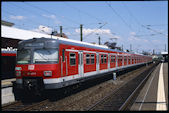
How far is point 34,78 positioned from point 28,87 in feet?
1.66

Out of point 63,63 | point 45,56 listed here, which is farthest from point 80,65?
point 45,56

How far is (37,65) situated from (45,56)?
0.56 m

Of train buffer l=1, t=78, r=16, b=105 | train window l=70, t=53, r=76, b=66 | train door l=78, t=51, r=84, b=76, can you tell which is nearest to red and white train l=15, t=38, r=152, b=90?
train window l=70, t=53, r=76, b=66

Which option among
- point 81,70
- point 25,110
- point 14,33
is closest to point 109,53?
point 81,70

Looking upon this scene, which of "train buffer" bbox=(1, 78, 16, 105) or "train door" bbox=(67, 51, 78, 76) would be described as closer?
"train buffer" bbox=(1, 78, 16, 105)

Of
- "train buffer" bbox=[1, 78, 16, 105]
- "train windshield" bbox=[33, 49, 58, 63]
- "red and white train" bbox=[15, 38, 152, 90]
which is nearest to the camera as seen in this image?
"red and white train" bbox=[15, 38, 152, 90]

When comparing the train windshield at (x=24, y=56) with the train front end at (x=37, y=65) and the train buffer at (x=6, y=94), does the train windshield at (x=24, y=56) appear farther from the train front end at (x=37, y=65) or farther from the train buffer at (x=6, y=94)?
the train buffer at (x=6, y=94)

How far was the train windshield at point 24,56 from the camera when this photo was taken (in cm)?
927

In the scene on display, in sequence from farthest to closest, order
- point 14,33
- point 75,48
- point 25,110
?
1. point 14,33
2. point 75,48
3. point 25,110

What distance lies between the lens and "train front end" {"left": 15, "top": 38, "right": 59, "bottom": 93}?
8766 mm

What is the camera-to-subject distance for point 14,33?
1430cm

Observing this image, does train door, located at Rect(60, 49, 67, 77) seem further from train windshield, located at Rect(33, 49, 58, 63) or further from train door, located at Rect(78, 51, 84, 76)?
train door, located at Rect(78, 51, 84, 76)

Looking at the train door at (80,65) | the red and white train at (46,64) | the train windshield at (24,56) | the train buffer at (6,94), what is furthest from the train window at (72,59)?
the train buffer at (6,94)

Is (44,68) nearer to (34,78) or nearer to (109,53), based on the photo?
(34,78)
